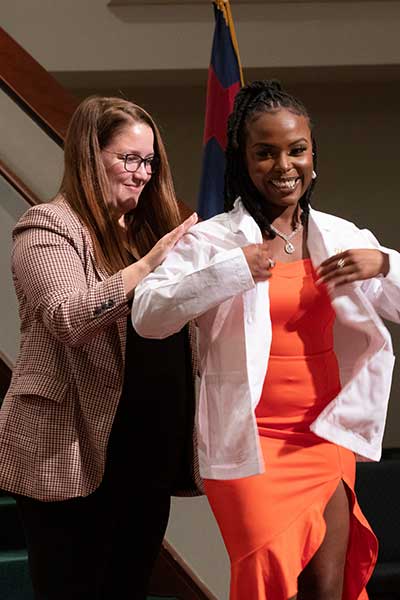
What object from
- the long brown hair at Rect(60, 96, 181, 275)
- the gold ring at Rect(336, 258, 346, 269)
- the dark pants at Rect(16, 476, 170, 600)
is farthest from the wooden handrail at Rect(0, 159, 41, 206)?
the gold ring at Rect(336, 258, 346, 269)

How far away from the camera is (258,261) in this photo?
6.55 feet

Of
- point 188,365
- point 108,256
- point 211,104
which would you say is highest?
point 211,104

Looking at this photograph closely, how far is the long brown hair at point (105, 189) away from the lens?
232 centimetres

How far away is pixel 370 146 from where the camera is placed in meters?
5.69

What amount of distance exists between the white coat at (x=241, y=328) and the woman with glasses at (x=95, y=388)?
96mm

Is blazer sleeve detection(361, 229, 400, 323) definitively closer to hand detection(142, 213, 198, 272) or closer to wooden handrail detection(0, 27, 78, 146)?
hand detection(142, 213, 198, 272)

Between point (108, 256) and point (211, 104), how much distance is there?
168cm

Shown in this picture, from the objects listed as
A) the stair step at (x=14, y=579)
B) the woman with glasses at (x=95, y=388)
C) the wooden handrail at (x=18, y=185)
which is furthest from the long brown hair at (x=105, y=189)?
the stair step at (x=14, y=579)

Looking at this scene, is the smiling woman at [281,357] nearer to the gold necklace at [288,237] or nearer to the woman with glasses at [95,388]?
the gold necklace at [288,237]

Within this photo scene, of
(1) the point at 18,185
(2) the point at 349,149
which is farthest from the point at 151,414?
(2) the point at 349,149

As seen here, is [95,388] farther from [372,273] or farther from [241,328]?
[372,273]

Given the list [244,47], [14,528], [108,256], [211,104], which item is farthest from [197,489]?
[244,47]

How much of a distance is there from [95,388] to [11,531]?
1.37 m

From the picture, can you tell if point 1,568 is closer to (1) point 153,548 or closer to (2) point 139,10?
(1) point 153,548
